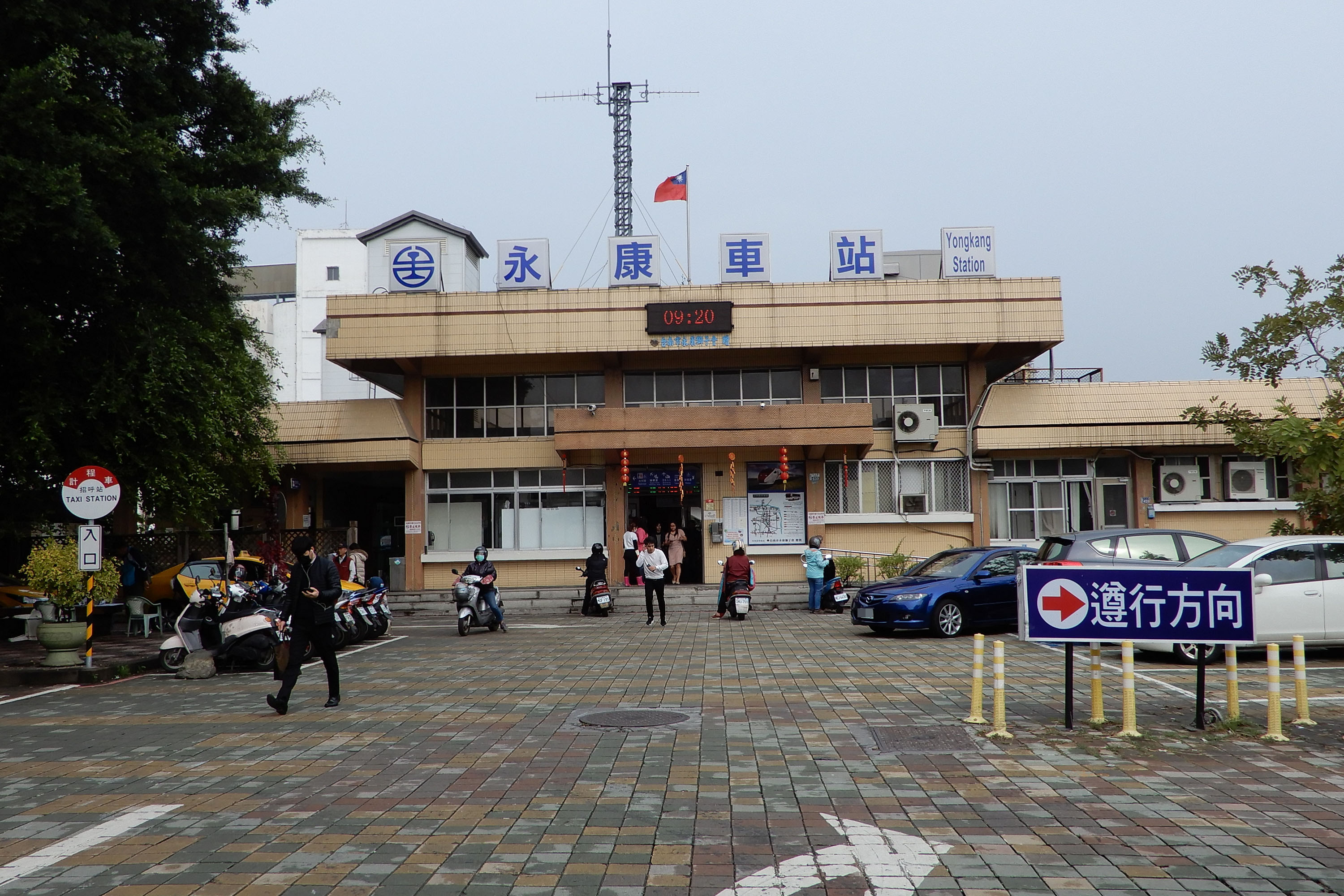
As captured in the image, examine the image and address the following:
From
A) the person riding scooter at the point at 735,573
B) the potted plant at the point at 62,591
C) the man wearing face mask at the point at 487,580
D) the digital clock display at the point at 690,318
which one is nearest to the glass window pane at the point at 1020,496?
the digital clock display at the point at 690,318

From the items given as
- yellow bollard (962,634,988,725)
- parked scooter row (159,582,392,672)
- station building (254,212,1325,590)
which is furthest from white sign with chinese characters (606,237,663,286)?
yellow bollard (962,634,988,725)

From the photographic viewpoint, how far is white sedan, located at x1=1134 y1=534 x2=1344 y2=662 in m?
12.6

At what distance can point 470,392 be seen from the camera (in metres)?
29.6

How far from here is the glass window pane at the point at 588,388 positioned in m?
29.5

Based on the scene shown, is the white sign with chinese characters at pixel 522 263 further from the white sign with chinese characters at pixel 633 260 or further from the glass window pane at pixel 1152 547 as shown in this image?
the glass window pane at pixel 1152 547

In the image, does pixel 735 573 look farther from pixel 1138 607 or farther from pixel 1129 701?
pixel 1129 701

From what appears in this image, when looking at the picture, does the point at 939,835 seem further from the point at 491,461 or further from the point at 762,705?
the point at 491,461

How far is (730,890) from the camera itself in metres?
4.86

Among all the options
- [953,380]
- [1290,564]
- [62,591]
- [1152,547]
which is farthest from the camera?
[953,380]

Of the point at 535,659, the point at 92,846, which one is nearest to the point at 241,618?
the point at 535,659

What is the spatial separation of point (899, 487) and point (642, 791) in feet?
74.2

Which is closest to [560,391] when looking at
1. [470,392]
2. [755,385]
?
[470,392]

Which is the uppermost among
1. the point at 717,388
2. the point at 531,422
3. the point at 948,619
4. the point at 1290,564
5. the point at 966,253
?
the point at 966,253

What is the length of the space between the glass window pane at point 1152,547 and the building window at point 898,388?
44.0 ft
